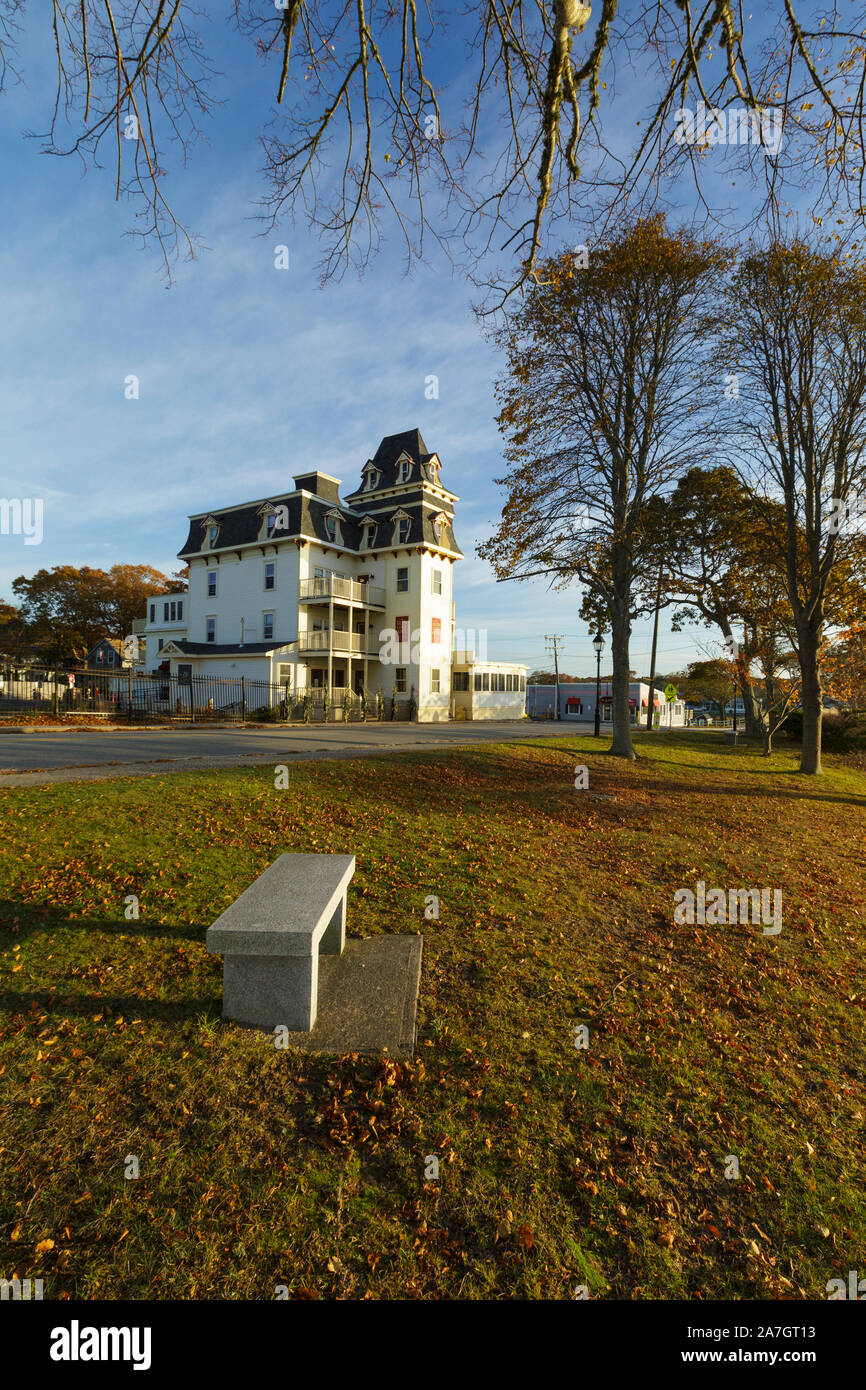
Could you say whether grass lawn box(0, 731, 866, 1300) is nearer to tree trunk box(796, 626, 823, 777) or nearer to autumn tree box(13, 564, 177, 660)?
tree trunk box(796, 626, 823, 777)

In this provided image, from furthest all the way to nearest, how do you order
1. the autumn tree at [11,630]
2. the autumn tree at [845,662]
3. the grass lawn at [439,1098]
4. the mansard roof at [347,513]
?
the autumn tree at [11,630]
the mansard roof at [347,513]
the autumn tree at [845,662]
the grass lawn at [439,1098]

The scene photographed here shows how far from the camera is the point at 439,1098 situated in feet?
9.79

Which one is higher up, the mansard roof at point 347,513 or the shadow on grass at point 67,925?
the mansard roof at point 347,513

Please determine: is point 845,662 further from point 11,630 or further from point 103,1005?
point 11,630

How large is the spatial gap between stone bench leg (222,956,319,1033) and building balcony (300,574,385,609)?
28.6 metres

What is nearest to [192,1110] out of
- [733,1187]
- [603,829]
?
[733,1187]

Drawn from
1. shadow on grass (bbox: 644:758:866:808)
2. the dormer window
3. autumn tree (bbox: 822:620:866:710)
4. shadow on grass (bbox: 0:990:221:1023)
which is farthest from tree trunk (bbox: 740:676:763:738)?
shadow on grass (bbox: 0:990:221:1023)

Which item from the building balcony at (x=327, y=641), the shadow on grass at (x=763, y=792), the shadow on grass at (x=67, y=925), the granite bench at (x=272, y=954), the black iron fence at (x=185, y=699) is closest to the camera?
the granite bench at (x=272, y=954)

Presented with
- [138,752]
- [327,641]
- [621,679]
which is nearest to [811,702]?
[621,679]

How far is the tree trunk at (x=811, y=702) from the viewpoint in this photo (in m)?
17.3

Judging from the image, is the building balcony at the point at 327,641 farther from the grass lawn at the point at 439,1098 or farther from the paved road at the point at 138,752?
the grass lawn at the point at 439,1098

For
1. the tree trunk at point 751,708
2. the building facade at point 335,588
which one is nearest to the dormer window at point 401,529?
the building facade at point 335,588

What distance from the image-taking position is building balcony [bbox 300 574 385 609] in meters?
31.6

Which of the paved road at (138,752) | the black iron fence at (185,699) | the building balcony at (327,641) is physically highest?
the building balcony at (327,641)
